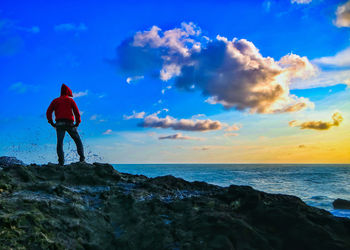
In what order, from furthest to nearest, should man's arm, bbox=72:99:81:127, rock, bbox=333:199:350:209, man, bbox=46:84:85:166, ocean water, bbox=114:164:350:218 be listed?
1. ocean water, bbox=114:164:350:218
2. rock, bbox=333:199:350:209
3. man's arm, bbox=72:99:81:127
4. man, bbox=46:84:85:166

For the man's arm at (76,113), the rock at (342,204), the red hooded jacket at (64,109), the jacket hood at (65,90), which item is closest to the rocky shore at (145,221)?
the red hooded jacket at (64,109)

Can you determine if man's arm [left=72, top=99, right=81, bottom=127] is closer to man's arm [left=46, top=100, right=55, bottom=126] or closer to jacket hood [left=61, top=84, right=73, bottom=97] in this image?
jacket hood [left=61, top=84, right=73, bottom=97]

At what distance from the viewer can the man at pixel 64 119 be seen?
759cm

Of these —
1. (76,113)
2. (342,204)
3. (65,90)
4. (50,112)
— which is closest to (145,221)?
(76,113)

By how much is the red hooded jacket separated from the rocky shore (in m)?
2.61

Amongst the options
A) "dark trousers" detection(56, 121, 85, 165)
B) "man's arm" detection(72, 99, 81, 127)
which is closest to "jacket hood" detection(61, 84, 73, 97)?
"man's arm" detection(72, 99, 81, 127)

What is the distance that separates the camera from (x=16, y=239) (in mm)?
2998

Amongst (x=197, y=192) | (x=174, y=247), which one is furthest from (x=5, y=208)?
(x=197, y=192)

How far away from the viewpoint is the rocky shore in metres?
3.36

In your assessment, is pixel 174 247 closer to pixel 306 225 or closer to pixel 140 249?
pixel 140 249

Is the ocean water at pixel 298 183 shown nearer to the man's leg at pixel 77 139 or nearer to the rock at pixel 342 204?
the rock at pixel 342 204

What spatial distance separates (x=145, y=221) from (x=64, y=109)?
5.16m

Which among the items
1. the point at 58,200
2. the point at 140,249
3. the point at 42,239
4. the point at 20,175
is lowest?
the point at 140,249

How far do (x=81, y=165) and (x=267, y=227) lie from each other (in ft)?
14.9
